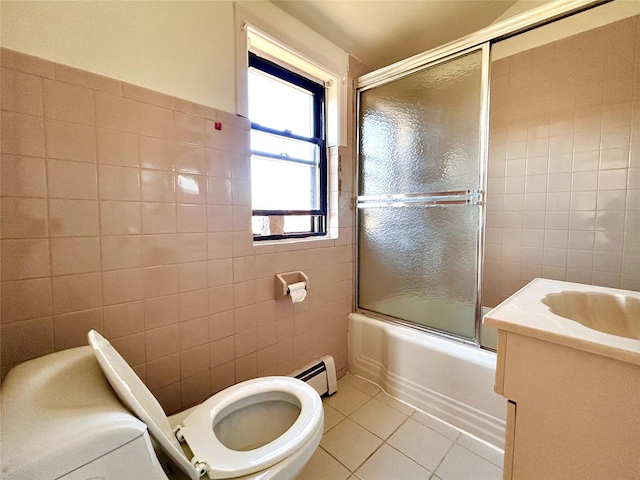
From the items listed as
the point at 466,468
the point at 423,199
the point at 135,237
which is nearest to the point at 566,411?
the point at 466,468

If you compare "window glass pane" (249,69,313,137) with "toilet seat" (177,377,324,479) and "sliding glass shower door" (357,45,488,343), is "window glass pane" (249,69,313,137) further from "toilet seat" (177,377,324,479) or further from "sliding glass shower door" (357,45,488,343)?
"toilet seat" (177,377,324,479)

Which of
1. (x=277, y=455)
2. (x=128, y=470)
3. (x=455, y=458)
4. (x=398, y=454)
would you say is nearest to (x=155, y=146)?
(x=128, y=470)

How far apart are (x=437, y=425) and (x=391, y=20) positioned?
2.37m

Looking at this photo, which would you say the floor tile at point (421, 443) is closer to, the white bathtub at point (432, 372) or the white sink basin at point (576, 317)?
the white bathtub at point (432, 372)

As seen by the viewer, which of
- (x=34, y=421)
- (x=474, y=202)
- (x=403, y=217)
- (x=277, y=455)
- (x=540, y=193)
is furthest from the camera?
(x=540, y=193)

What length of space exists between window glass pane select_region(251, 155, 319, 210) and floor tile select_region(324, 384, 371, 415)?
1.25 meters

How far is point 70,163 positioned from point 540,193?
2738mm

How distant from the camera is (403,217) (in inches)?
72.2

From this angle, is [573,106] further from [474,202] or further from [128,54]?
[128,54]

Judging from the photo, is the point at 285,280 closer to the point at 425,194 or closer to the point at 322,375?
the point at 322,375

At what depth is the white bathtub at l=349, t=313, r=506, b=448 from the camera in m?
1.42

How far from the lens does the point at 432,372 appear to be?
163 cm

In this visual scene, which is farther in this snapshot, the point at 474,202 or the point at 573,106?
the point at 573,106

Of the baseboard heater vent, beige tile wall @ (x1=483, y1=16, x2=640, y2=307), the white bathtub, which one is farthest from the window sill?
beige tile wall @ (x1=483, y1=16, x2=640, y2=307)
